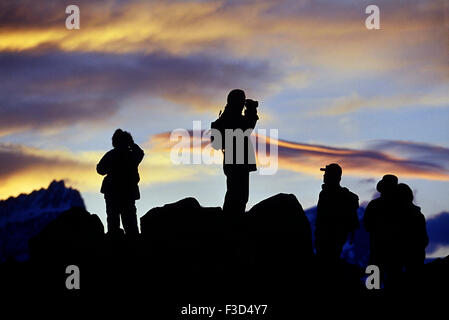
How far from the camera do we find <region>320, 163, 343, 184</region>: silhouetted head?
727 inches

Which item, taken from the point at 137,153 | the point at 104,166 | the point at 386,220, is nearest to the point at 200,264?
the point at 137,153

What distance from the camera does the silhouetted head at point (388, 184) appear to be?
1750 cm

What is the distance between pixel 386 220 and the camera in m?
17.6

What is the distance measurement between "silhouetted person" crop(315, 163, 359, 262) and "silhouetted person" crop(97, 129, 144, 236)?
5.24m

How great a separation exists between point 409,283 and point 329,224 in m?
2.46

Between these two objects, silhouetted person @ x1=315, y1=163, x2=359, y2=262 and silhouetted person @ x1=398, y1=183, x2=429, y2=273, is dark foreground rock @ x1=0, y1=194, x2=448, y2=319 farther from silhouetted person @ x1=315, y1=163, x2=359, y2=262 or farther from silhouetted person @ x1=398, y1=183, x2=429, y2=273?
silhouetted person @ x1=315, y1=163, x2=359, y2=262

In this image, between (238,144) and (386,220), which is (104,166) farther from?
(386,220)

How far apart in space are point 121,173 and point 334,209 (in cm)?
597

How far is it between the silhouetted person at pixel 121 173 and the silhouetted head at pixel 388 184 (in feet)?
22.2

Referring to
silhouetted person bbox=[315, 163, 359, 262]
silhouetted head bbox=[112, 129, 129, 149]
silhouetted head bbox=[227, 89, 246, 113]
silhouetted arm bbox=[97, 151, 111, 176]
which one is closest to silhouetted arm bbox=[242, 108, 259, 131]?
silhouetted head bbox=[227, 89, 246, 113]
